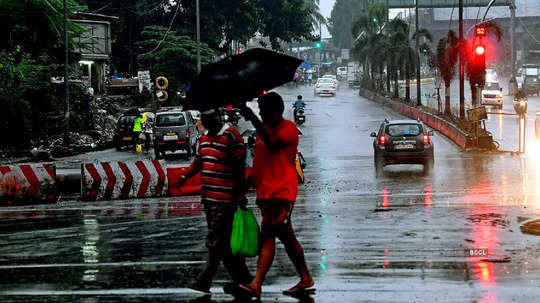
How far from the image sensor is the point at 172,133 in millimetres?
39344

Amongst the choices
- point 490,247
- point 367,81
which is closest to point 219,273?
point 490,247

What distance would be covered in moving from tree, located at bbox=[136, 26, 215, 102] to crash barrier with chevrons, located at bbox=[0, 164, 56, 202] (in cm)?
4689

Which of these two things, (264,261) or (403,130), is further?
(403,130)

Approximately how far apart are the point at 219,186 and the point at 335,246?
12.0 ft

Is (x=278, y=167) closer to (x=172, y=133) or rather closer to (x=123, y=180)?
(x=123, y=180)

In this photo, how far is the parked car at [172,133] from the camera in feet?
129

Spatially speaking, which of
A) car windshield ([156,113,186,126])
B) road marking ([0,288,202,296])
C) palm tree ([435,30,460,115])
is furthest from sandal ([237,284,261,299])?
palm tree ([435,30,460,115])

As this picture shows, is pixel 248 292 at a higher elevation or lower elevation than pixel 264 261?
lower

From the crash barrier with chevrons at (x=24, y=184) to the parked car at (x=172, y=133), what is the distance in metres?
17.1

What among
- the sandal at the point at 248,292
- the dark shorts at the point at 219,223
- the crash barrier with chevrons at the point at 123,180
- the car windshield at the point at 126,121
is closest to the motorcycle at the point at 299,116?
the car windshield at the point at 126,121

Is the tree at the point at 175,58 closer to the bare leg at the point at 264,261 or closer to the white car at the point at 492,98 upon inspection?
the white car at the point at 492,98

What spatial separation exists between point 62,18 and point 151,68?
2455 centimetres

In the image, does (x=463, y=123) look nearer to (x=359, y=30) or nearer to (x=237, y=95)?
(x=237, y=95)

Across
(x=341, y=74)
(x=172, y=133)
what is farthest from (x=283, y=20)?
(x=341, y=74)
